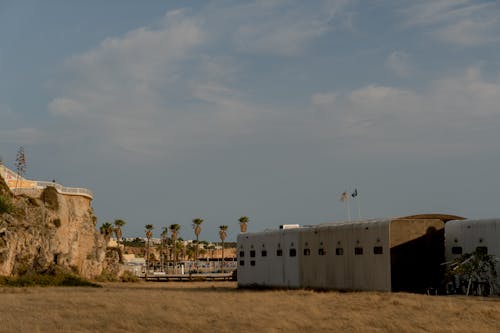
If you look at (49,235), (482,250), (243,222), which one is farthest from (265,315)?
(243,222)

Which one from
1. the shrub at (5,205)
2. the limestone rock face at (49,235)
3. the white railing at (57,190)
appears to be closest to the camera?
the shrub at (5,205)

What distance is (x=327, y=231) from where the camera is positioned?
41719mm

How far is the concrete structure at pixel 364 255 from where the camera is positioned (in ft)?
121

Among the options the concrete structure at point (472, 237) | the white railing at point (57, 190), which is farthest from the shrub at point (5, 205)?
the concrete structure at point (472, 237)

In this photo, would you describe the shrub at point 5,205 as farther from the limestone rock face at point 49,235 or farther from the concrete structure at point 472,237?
the concrete structure at point 472,237

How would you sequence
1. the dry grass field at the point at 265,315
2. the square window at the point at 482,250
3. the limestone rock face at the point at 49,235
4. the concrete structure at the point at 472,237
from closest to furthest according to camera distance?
the dry grass field at the point at 265,315 < the concrete structure at the point at 472,237 < the square window at the point at 482,250 < the limestone rock face at the point at 49,235

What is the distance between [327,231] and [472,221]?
973 centimetres

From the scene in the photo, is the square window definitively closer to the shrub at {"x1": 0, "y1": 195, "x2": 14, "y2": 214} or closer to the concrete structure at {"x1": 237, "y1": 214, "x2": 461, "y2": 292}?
the concrete structure at {"x1": 237, "y1": 214, "x2": 461, "y2": 292}

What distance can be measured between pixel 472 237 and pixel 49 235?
2046 inches

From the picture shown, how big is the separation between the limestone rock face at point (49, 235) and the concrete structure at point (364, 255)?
32.3 meters

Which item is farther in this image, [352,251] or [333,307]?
[352,251]

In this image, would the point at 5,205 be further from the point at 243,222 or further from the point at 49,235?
the point at 243,222

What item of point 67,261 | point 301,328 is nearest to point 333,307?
point 301,328

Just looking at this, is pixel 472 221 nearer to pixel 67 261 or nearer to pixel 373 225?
pixel 373 225
